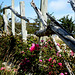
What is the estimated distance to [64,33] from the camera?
1.11 m

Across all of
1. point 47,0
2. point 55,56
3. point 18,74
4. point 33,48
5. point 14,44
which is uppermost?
point 47,0

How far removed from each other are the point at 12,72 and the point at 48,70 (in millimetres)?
836

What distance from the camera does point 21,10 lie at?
3.78 m

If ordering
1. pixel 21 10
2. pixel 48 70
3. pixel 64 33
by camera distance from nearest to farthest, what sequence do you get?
pixel 64 33, pixel 48 70, pixel 21 10

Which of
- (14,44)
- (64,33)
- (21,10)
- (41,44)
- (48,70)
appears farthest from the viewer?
(14,44)

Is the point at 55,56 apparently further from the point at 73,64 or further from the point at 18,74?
the point at 18,74

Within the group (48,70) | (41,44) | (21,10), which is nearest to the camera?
(48,70)

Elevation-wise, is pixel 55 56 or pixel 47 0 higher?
pixel 47 0

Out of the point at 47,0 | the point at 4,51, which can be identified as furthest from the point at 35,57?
the point at 4,51

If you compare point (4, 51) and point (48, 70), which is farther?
point (4, 51)

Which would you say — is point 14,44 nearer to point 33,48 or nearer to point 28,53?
point 28,53

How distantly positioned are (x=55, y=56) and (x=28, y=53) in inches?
26.1

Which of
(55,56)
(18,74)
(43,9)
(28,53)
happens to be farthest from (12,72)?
(43,9)

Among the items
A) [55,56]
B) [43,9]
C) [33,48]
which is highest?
[43,9]
